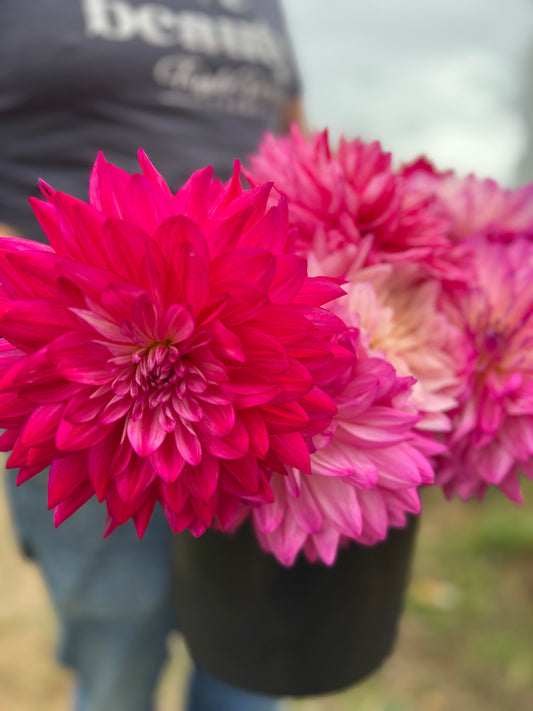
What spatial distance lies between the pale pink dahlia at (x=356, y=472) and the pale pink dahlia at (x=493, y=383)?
0.18 ft

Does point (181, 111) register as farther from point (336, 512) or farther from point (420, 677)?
point (420, 677)

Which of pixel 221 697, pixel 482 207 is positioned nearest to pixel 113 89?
pixel 482 207

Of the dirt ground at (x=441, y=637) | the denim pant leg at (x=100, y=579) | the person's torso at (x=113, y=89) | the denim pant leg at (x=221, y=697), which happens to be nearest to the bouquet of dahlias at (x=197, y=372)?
the denim pant leg at (x=100, y=579)

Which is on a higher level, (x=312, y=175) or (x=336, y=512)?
(x=312, y=175)

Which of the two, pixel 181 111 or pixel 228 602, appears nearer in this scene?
pixel 228 602

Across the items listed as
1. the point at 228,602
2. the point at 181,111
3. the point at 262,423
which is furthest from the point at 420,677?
the point at 262,423

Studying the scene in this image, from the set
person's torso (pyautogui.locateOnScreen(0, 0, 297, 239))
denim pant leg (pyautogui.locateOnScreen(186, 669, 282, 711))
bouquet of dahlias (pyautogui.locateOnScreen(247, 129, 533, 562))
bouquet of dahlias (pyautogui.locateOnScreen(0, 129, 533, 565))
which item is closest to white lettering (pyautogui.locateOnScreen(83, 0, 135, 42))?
person's torso (pyautogui.locateOnScreen(0, 0, 297, 239))

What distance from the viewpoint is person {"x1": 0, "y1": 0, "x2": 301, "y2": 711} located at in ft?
2.11

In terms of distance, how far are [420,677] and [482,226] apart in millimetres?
1204

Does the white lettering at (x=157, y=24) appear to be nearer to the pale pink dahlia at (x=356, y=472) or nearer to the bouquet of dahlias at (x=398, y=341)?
the bouquet of dahlias at (x=398, y=341)

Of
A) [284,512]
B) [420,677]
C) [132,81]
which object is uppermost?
[132,81]

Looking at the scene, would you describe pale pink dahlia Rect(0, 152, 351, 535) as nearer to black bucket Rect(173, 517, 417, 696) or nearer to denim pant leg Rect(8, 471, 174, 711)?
black bucket Rect(173, 517, 417, 696)

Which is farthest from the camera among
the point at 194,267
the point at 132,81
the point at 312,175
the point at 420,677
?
the point at 420,677

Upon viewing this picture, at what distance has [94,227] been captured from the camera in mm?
253
